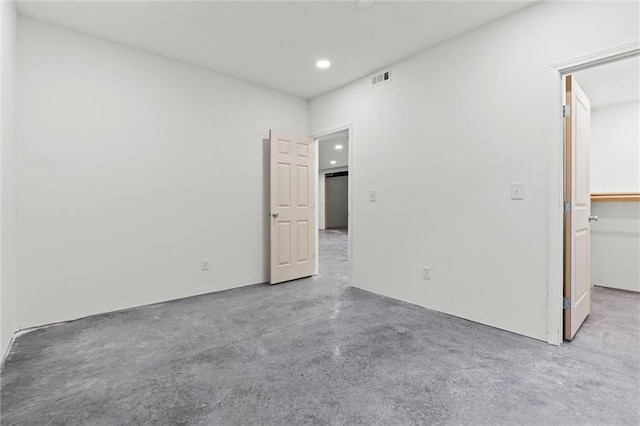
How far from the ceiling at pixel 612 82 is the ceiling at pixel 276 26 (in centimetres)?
132

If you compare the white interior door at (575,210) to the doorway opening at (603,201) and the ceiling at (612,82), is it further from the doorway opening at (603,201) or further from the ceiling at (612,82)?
the ceiling at (612,82)

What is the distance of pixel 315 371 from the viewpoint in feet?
6.13

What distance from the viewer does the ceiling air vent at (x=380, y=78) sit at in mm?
3410

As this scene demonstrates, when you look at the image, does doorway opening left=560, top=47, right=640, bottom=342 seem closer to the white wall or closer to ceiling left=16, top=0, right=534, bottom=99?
ceiling left=16, top=0, right=534, bottom=99

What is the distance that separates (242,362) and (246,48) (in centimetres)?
284

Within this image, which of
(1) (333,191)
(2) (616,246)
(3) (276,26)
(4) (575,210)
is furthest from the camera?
(1) (333,191)

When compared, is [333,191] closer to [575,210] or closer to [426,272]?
[426,272]

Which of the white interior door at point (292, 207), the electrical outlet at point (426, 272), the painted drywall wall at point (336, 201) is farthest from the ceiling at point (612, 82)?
the painted drywall wall at point (336, 201)

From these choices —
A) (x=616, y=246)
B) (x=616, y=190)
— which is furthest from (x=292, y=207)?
(x=616, y=190)

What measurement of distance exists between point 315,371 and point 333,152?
25.4 feet

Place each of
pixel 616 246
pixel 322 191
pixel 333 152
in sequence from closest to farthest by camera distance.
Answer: pixel 616 246 → pixel 333 152 → pixel 322 191

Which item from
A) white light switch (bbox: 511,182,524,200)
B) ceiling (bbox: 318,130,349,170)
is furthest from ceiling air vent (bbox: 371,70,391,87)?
ceiling (bbox: 318,130,349,170)

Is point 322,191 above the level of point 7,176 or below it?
above

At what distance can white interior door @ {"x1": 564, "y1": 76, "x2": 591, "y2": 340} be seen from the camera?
2.26 metres
